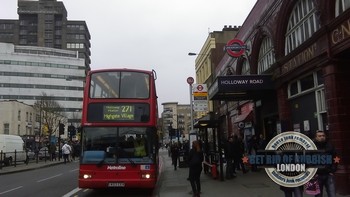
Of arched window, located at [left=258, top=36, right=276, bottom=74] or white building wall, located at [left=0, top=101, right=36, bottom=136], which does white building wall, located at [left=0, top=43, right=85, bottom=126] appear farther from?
arched window, located at [left=258, top=36, right=276, bottom=74]

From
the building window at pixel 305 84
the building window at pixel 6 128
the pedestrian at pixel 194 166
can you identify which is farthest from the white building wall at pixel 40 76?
the pedestrian at pixel 194 166

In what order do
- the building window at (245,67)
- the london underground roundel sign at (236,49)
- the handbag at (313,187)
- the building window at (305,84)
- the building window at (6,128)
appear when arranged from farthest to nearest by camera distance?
the building window at (6,128) → the building window at (245,67) → the london underground roundel sign at (236,49) → the building window at (305,84) → the handbag at (313,187)

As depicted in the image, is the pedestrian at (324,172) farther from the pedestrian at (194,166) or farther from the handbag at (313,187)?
the pedestrian at (194,166)

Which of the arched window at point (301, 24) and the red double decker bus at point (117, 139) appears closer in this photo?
the red double decker bus at point (117, 139)

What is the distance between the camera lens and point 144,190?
1598cm

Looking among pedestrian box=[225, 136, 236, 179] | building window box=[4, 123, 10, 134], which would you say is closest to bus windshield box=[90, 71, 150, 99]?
pedestrian box=[225, 136, 236, 179]

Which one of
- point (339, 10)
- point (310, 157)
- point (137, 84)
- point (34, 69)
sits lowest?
point (310, 157)

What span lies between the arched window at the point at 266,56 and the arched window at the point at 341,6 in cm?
694

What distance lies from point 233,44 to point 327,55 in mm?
10943

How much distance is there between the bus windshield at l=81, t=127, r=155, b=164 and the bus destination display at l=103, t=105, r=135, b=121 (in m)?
0.36

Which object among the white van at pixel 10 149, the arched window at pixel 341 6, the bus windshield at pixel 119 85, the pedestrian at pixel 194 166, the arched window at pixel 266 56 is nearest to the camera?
the arched window at pixel 341 6

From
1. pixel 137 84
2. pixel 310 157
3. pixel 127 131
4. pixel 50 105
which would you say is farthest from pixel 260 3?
pixel 50 105

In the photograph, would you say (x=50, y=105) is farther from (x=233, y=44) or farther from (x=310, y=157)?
(x=310, y=157)

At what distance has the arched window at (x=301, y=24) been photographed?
14.7m
